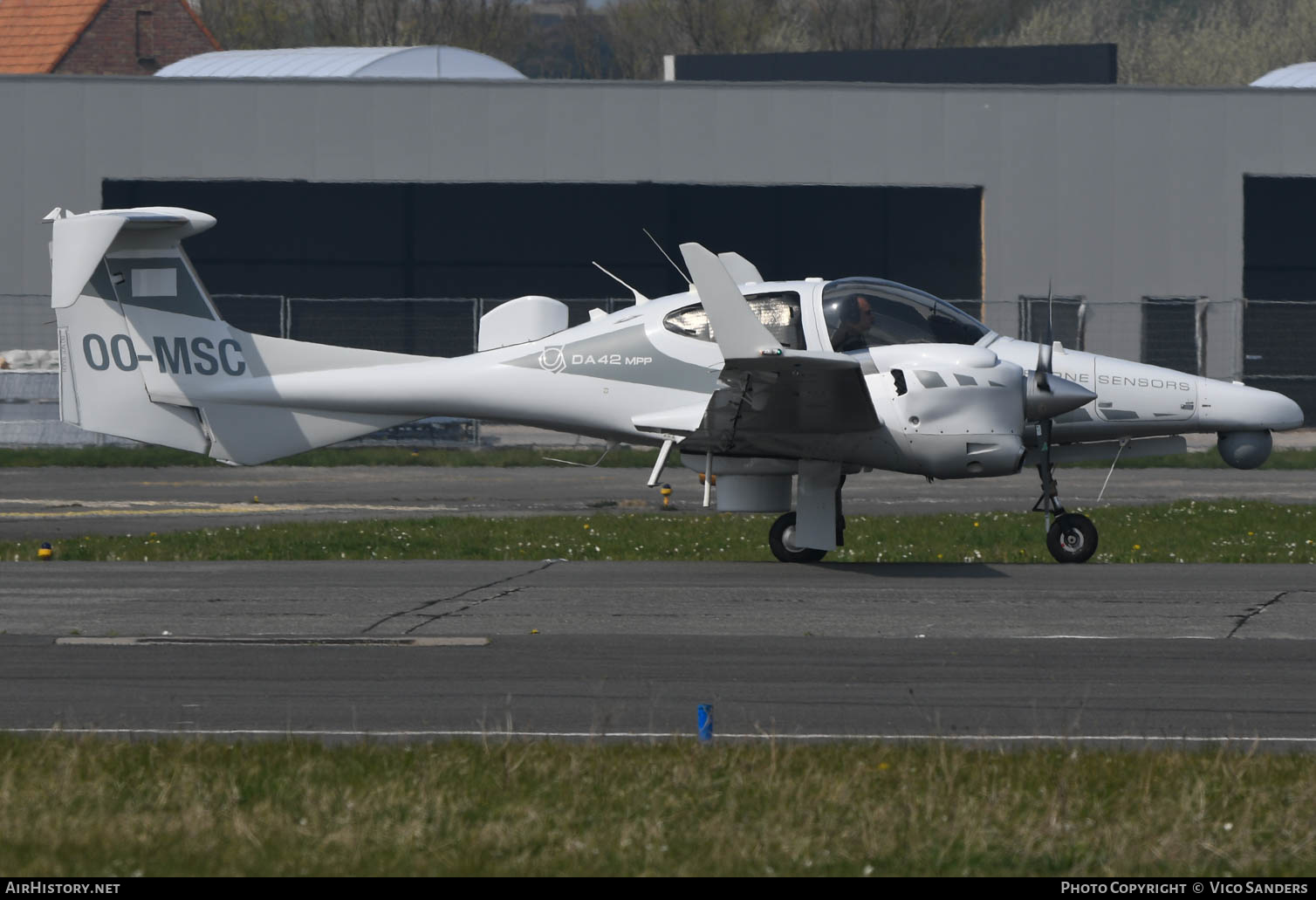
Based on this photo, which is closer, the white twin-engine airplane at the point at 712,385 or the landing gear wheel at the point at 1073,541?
the white twin-engine airplane at the point at 712,385

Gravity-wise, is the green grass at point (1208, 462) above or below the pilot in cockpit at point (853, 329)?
below

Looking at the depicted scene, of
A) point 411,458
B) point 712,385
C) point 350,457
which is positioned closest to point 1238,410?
point 712,385

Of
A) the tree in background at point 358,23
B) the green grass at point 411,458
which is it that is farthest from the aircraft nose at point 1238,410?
the tree in background at point 358,23

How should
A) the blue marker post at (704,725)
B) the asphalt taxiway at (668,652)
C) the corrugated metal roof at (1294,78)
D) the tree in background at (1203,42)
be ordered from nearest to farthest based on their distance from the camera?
the blue marker post at (704,725)
the asphalt taxiway at (668,652)
the corrugated metal roof at (1294,78)
the tree in background at (1203,42)

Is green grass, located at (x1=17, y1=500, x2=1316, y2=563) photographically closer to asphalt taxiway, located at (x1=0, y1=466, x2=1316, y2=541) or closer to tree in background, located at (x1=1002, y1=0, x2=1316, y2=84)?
asphalt taxiway, located at (x1=0, y1=466, x2=1316, y2=541)

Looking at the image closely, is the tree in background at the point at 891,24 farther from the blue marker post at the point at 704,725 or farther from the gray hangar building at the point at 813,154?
the blue marker post at the point at 704,725

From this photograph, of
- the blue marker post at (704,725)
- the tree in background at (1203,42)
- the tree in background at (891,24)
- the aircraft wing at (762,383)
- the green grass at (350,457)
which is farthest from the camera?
the tree in background at (1203,42)

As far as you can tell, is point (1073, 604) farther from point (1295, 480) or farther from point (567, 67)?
point (567, 67)

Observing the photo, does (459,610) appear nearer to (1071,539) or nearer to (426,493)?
(1071,539)

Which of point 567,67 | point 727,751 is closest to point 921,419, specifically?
point 727,751

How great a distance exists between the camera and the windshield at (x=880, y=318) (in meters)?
15.0

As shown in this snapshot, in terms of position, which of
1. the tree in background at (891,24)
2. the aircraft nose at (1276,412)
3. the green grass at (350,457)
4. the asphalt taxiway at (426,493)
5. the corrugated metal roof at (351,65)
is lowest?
the asphalt taxiway at (426,493)

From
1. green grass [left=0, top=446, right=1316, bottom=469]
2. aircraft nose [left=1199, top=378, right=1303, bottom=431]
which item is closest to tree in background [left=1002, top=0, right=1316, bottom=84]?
green grass [left=0, top=446, right=1316, bottom=469]

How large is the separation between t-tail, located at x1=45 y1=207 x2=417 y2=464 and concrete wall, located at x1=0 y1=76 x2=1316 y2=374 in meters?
18.3
